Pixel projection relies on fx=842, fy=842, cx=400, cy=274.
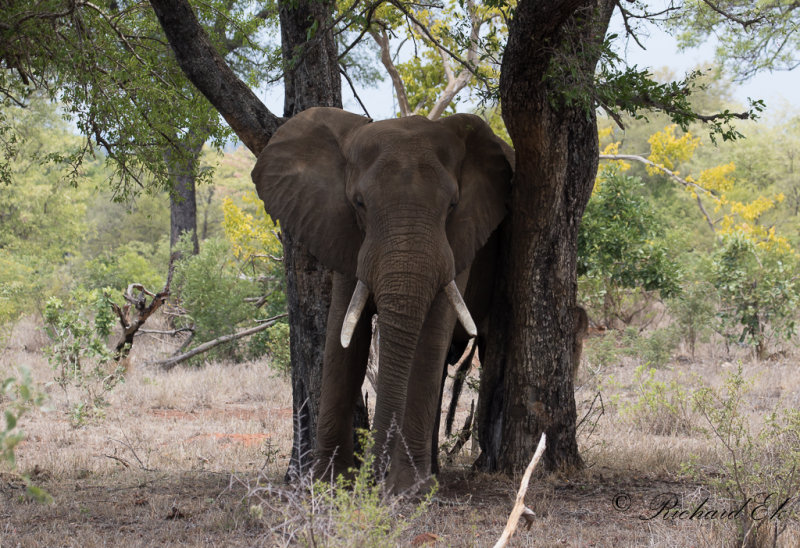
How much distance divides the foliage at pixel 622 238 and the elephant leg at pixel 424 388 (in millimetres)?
5212

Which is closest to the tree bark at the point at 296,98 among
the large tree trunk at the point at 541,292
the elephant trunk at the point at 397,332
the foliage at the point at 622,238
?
the elephant trunk at the point at 397,332

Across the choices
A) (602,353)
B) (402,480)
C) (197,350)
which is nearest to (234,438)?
(402,480)

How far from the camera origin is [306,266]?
6.48m

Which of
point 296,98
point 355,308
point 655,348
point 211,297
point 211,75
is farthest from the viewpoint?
point 211,297

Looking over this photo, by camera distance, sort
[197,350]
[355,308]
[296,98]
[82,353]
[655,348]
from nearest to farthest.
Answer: [355,308]
[296,98]
[82,353]
[197,350]
[655,348]

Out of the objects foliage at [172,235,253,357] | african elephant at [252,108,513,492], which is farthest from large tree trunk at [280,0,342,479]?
foliage at [172,235,253,357]

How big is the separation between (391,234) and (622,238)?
6.09m

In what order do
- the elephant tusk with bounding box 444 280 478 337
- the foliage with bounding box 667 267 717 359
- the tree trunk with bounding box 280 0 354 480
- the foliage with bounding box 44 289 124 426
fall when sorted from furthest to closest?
the foliage with bounding box 667 267 717 359, the foliage with bounding box 44 289 124 426, the tree trunk with bounding box 280 0 354 480, the elephant tusk with bounding box 444 280 478 337

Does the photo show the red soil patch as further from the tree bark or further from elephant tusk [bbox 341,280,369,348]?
elephant tusk [bbox 341,280,369,348]

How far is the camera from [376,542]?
3.57 meters

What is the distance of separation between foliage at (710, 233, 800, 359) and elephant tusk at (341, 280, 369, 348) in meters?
10.7

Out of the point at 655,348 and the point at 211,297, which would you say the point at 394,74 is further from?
the point at 655,348

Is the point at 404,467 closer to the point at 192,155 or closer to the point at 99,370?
the point at 192,155

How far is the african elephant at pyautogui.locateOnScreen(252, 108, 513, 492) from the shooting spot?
5.32m
